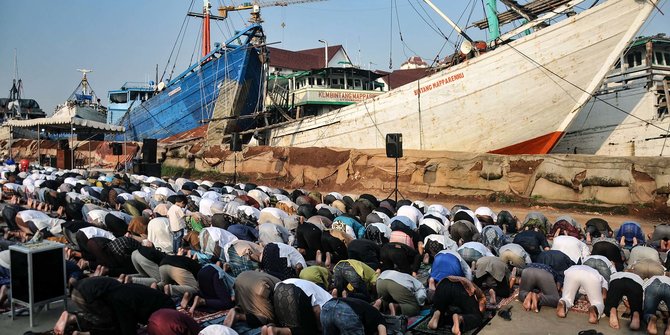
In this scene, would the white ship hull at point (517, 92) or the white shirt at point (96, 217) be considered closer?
the white shirt at point (96, 217)

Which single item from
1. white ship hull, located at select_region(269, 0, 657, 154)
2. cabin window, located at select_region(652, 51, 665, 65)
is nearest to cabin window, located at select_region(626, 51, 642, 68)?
cabin window, located at select_region(652, 51, 665, 65)

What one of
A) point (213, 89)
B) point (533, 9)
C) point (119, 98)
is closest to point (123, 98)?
point (119, 98)

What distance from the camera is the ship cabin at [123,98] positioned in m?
45.2

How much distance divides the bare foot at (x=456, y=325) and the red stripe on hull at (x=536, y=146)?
1839cm

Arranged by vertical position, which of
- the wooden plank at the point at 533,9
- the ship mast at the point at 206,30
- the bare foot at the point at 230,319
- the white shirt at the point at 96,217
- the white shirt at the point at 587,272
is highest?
the ship mast at the point at 206,30

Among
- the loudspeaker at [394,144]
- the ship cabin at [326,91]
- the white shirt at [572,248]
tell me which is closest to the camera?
the white shirt at [572,248]

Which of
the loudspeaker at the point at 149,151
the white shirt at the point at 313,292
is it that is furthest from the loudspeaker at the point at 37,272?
the loudspeaker at the point at 149,151

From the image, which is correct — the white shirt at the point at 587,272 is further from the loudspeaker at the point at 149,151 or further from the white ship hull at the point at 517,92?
the loudspeaker at the point at 149,151

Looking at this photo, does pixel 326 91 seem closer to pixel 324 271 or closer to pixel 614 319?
pixel 324 271

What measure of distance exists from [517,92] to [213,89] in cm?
2030

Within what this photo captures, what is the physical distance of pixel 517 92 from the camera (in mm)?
22797

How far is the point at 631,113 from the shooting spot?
27578mm

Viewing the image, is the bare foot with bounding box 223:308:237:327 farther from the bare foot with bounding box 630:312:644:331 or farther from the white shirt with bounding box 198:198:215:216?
the white shirt with bounding box 198:198:215:216

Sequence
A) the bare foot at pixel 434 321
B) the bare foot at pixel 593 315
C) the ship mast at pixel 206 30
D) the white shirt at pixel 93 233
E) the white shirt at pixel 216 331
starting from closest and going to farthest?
the white shirt at pixel 216 331
the bare foot at pixel 434 321
the bare foot at pixel 593 315
the white shirt at pixel 93 233
the ship mast at pixel 206 30
